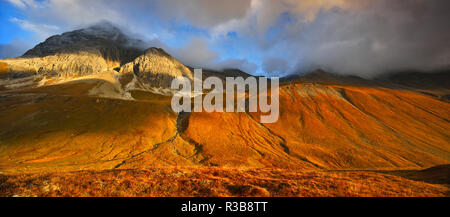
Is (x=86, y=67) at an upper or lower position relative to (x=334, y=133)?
upper

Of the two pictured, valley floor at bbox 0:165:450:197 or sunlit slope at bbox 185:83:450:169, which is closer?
valley floor at bbox 0:165:450:197

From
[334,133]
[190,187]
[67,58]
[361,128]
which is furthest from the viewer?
[67,58]

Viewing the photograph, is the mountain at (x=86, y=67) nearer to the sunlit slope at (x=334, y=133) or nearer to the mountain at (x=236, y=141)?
the mountain at (x=236, y=141)

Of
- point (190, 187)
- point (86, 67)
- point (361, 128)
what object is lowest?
point (361, 128)

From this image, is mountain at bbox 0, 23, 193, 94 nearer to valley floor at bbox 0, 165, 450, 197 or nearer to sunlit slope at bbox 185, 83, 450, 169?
sunlit slope at bbox 185, 83, 450, 169

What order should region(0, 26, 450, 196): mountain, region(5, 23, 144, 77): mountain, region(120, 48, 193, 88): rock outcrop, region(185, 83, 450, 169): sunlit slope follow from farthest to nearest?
region(120, 48, 193, 88): rock outcrop
region(5, 23, 144, 77): mountain
region(185, 83, 450, 169): sunlit slope
region(0, 26, 450, 196): mountain

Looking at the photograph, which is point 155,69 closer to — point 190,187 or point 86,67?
point 86,67

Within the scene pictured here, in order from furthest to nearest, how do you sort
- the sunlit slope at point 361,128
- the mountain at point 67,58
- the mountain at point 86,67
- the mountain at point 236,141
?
the mountain at point 67,58 → the mountain at point 86,67 → the sunlit slope at point 361,128 → the mountain at point 236,141

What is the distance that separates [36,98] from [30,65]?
11549cm

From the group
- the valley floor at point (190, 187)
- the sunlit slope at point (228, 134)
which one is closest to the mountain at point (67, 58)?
the sunlit slope at point (228, 134)

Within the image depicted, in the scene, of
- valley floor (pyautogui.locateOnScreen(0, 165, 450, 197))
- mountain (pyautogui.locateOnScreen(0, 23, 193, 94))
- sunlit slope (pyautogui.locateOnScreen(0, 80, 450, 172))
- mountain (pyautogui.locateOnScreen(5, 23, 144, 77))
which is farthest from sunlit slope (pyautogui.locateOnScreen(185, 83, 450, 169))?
mountain (pyautogui.locateOnScreen(5, 23, 144, 77))

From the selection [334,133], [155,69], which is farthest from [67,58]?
[334,133]

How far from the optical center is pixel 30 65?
434 ft
